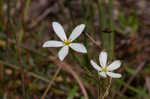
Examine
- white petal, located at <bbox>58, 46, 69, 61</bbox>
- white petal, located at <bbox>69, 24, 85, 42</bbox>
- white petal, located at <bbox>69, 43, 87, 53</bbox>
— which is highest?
white petal, located at <bbox>69, 24, 85, 42</bbox>

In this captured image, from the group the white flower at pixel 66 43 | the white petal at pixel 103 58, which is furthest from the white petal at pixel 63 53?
the white petal at pixel 103 58

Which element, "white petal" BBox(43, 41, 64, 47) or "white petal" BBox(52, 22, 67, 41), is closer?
"white petal" BBox(43, 41, 64, 47)

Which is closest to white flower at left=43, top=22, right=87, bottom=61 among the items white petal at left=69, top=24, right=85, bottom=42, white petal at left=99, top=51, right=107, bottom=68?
white petal at left=69, top=24, right=85, bottom=42

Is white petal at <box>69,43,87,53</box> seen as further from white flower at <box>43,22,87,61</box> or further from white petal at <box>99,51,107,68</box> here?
white petal at <box>99,51,107,68</box>

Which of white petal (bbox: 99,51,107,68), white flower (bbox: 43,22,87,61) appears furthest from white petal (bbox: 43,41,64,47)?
white petal (bbox: 99,51,107,68)

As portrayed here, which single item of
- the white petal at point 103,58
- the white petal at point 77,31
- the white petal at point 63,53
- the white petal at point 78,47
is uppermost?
the white petal at point 77,31

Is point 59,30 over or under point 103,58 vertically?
over

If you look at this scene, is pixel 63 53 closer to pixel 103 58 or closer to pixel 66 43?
pixel 66 43

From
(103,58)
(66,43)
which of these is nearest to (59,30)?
(66,43)

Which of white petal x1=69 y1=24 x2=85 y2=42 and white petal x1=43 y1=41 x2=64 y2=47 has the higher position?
white petal x1=69 y1=24 x2=85 y2=42

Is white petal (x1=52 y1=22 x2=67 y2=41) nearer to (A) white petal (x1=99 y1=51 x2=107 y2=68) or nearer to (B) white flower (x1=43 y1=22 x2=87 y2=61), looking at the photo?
(B) white flower (x1=43 y1=22 x2=87 y2=61)

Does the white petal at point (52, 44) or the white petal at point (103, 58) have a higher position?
the white petal at point (52, 44)

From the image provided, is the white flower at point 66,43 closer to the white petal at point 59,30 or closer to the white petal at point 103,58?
the white petal at point 59,30
